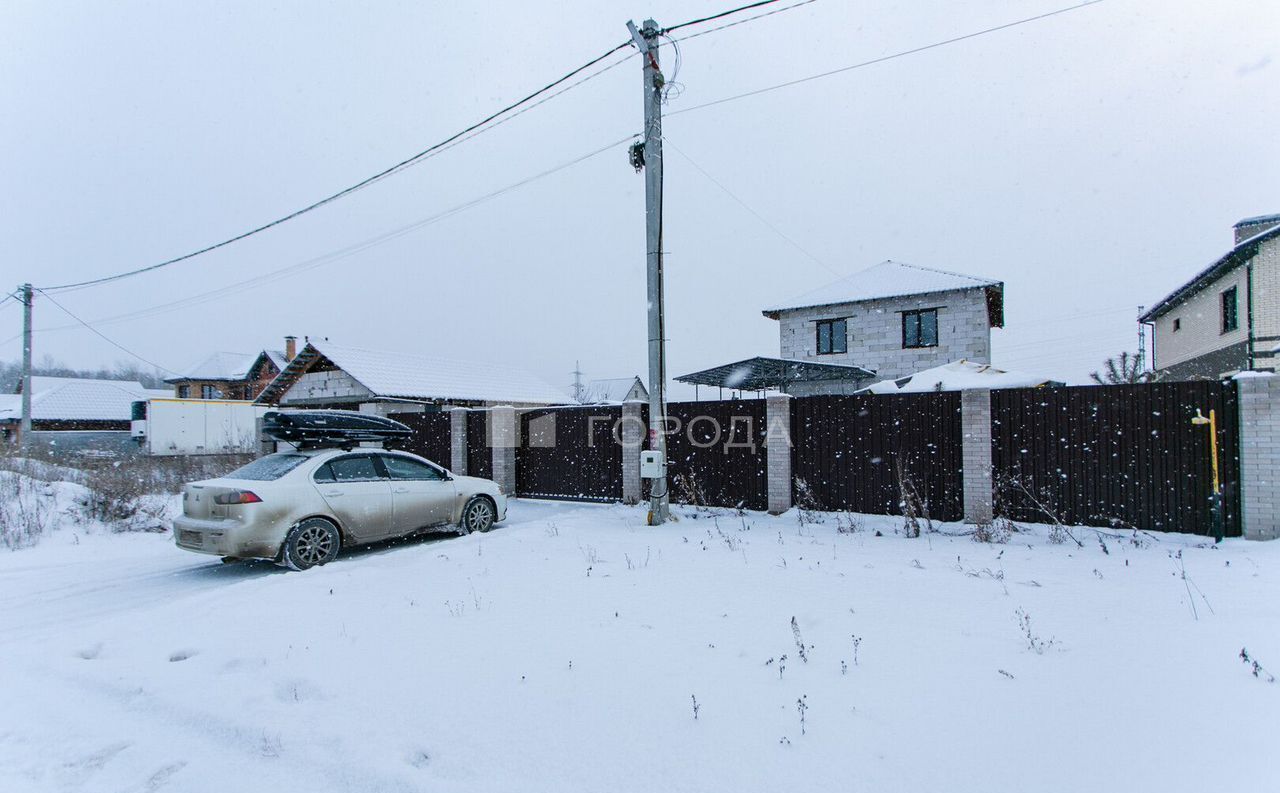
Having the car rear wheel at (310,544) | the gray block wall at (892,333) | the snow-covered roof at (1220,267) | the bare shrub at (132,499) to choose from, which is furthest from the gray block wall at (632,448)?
the snow-covered roof at (1220,267)

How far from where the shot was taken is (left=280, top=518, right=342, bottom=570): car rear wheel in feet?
20.0

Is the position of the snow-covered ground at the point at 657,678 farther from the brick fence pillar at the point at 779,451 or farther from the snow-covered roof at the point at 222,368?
the snow-covered roof at the point at 222,368

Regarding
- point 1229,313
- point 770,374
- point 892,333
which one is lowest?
point 770,374

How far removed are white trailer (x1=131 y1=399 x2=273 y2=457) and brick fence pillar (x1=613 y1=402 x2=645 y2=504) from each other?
1988 cm

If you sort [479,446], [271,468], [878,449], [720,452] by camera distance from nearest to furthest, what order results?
[271,468]
[878,449]
[720,452]
[479,446]

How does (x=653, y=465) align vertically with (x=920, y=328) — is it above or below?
below

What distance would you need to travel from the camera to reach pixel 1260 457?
20.8 ft

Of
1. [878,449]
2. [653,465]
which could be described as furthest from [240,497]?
[878,449]

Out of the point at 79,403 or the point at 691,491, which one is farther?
the point at 79,403

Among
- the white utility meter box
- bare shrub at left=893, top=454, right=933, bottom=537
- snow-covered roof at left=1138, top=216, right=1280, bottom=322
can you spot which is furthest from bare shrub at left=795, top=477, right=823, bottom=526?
snow-covered roof at left=1138, top=216, right=1280, bottom=322

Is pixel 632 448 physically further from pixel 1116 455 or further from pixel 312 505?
pixel 1116 455

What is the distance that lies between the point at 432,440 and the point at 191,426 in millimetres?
18725

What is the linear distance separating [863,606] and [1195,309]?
25.8 m

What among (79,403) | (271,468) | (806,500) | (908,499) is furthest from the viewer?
(79,403)
